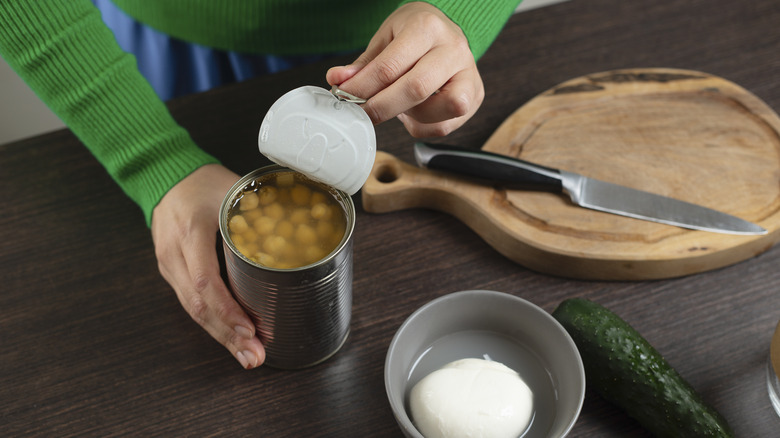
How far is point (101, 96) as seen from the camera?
0.96 metres

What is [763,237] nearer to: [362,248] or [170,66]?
[362,248]

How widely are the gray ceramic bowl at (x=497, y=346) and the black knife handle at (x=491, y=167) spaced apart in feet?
0.84

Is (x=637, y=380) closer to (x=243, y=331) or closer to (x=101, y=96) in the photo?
(x=243, y=331)

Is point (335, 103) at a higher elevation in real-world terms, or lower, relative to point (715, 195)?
higher

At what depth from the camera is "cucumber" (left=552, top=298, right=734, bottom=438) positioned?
2.42 ft

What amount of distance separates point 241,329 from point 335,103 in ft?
1.01

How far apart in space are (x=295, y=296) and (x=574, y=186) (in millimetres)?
499

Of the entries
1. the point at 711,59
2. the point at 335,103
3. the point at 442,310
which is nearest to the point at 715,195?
the point at 711,59

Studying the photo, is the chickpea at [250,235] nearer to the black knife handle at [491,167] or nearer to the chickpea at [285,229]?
the chickpea at [285,229]

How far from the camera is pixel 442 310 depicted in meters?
0.78

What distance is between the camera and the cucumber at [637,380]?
0.74m

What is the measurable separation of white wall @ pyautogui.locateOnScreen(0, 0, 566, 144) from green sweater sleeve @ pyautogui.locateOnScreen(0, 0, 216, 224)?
1493 mm

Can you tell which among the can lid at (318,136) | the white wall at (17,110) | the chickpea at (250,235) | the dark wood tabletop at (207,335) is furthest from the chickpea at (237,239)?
the white wall at (17,110)

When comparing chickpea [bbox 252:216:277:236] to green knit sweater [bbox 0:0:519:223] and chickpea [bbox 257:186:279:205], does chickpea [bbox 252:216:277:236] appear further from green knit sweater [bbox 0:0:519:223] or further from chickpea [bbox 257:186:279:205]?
green knit sweater [bbox 0:0:519:223]
